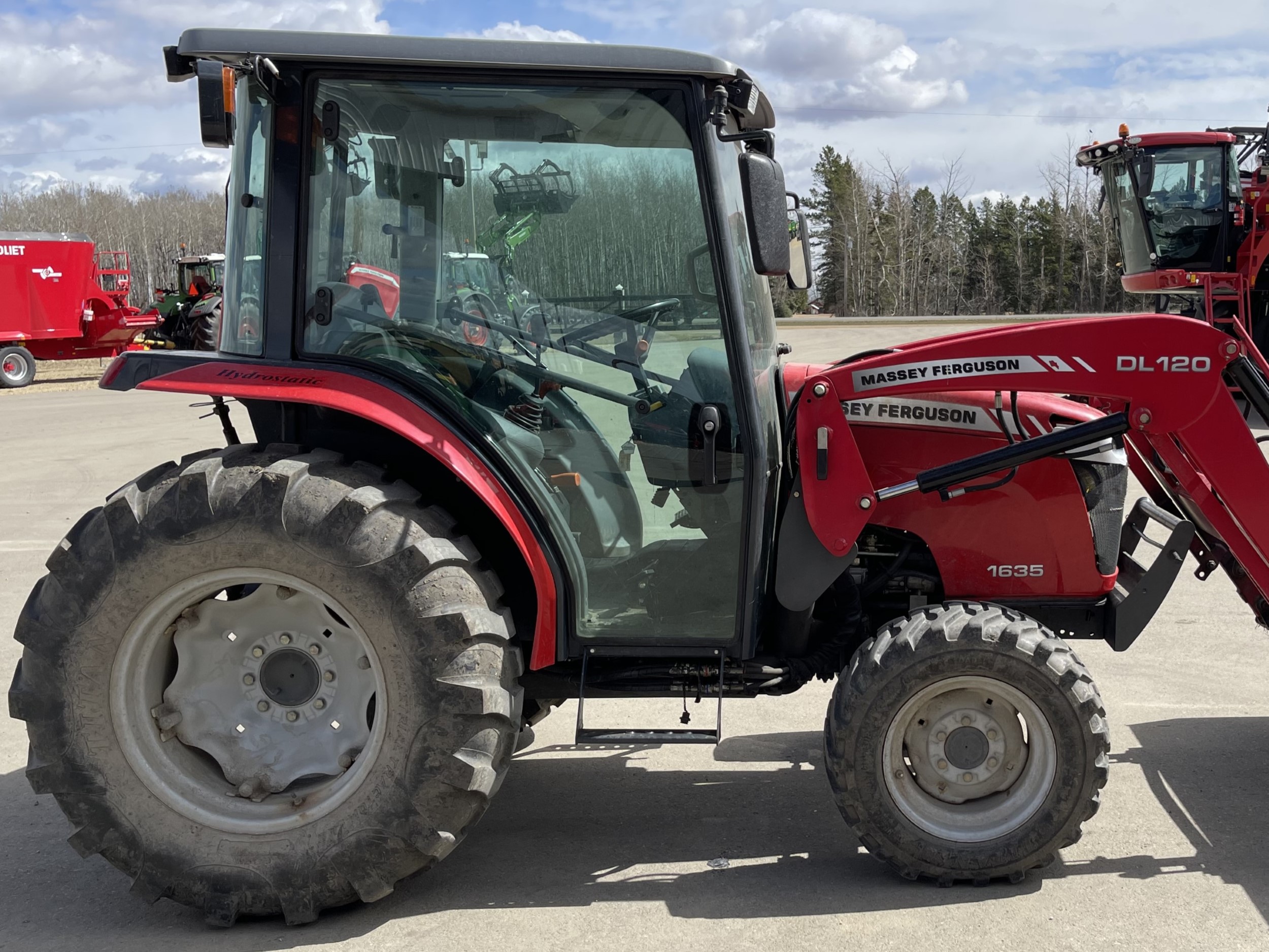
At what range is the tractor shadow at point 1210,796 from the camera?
3.29 metres

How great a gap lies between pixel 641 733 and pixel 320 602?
0.97 metres

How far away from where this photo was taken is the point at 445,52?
2990mm

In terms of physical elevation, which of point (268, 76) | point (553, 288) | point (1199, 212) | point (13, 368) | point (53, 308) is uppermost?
point (1199, 212)

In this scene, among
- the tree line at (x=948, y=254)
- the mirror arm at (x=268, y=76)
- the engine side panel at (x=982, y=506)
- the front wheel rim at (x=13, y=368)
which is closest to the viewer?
the mirror arm at (x=268, y=76)

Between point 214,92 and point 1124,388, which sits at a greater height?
point 214,92

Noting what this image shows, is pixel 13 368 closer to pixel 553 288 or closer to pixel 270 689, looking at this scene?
pixel 270 689

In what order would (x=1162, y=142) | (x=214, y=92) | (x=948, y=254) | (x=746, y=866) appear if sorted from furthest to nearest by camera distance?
(x=948, y=254) < (x=1162, y=142) < (x=746, y=866) < (x=214, y=92)

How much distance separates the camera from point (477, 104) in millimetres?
3086

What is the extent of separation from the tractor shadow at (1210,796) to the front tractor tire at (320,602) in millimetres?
1764

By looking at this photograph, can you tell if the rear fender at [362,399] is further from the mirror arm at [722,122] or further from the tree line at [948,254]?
the tree line at [948,254]

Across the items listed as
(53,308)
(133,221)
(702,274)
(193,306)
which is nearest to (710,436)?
(702,274)

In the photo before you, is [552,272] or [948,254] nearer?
[552,272]

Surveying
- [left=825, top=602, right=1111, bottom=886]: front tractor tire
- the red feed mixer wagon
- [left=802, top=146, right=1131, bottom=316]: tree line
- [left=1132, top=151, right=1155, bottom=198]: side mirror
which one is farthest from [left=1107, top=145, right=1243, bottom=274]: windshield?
[left=802, top=146, right=1131, bottom=316]: tree line

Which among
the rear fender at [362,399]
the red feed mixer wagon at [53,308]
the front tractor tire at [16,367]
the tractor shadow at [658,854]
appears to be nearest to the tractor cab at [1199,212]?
the tractor shadow at [658,854]
